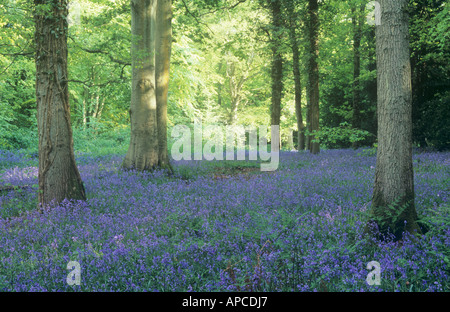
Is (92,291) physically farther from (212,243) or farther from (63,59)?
(63,59)

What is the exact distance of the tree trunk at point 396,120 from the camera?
15.0 ft

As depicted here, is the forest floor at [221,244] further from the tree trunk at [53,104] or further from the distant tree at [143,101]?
the distant tree at [143,101]

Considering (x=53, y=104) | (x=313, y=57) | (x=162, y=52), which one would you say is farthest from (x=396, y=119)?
(x=313, y=57)

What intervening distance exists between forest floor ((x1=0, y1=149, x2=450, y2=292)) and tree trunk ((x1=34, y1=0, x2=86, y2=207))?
534 millimetres

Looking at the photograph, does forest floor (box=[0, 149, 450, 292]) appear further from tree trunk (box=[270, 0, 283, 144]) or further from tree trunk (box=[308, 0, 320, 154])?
tree trunk (box=[270, 0, 283, 144])

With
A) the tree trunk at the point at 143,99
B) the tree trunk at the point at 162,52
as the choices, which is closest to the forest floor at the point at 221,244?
the tree trunk at the point at 143,99

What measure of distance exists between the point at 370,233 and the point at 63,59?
6.60 m

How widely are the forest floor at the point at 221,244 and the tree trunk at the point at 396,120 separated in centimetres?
29

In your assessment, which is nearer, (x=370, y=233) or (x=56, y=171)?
(x=370, y=233)

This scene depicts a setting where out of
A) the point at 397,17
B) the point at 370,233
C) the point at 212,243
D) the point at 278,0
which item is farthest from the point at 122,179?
the point at 278,0

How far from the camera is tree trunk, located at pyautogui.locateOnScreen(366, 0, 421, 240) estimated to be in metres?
4.57

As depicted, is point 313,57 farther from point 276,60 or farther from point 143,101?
point 143,101

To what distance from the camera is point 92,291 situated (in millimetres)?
3352
